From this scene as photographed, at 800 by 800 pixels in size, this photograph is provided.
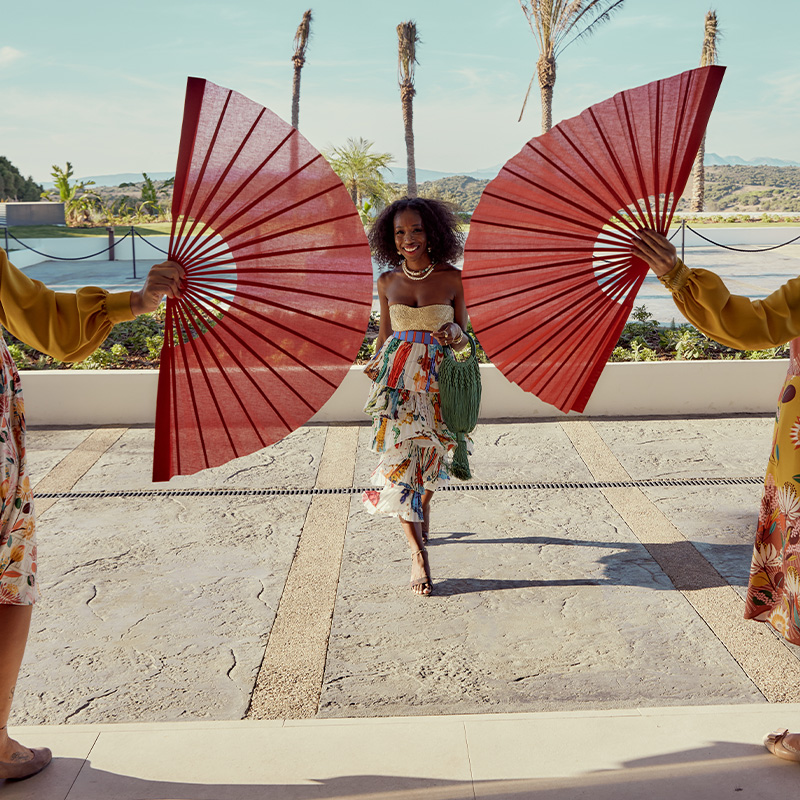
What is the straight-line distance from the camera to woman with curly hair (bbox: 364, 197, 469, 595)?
3479 millimetres

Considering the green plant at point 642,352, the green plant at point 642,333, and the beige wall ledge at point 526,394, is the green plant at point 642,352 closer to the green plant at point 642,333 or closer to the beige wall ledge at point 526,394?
the green plant at point 642,333

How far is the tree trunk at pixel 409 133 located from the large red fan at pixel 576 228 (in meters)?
23.4

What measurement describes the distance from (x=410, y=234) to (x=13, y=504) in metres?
1.93

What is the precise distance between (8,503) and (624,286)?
5.75ft

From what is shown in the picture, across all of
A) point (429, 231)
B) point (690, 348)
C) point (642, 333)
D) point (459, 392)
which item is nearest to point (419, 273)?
point (429, 231)

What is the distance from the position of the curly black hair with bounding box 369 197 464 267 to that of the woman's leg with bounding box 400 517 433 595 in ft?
3.85

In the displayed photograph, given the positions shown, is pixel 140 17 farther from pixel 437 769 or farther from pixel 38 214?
pixel 437 769

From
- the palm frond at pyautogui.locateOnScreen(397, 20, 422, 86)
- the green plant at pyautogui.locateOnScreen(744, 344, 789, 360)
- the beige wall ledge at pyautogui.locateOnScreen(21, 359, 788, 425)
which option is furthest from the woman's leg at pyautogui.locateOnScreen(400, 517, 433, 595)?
the palm frond at pyautogui.locateOnScreen(397, 20, 422, 86)

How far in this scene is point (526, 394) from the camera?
245 inches

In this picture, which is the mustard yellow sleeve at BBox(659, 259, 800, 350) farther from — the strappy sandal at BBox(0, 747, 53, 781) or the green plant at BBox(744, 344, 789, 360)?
the green plant at BBox(744, 344, 789, 360)

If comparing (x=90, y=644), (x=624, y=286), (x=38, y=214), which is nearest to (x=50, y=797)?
(x=90, y=644)

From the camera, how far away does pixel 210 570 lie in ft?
12.1

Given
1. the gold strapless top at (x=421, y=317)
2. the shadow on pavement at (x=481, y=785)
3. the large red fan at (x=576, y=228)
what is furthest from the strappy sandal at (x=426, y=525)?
the shadow on pavement at (x=481, y=785)

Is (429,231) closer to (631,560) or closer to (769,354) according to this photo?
(631,560)
